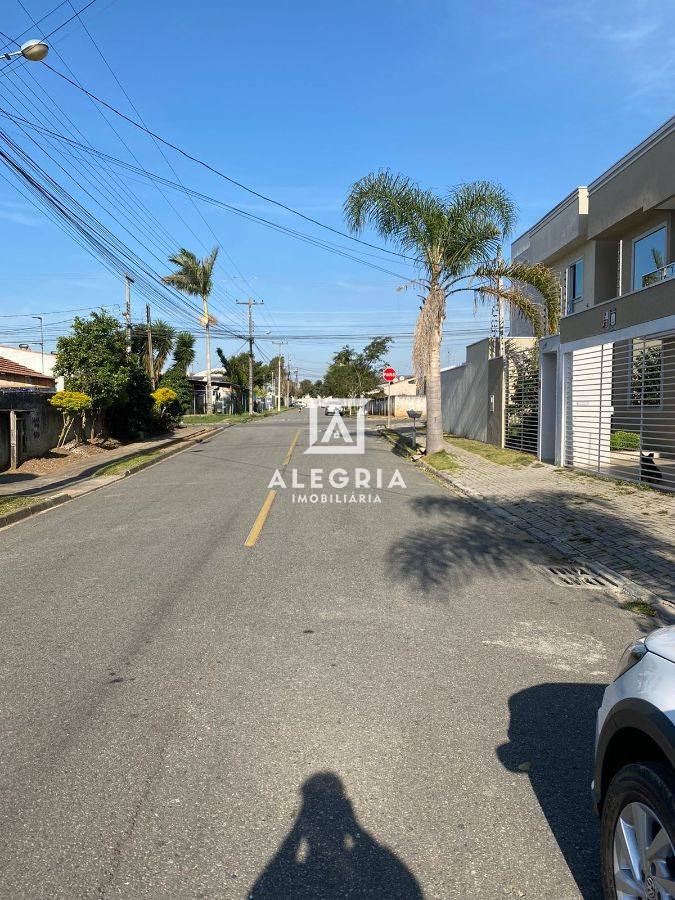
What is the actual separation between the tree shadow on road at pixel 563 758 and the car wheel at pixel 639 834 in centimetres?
34

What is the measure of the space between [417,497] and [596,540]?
15.0 ft

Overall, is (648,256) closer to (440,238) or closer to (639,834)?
(440,238)

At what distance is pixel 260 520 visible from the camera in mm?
10625

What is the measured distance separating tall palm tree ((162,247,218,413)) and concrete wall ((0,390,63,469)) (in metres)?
31.2

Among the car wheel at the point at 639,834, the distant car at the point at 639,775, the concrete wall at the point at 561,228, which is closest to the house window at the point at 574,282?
the concrete wall at the point at 561,228

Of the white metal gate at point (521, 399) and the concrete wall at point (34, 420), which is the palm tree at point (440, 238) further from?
the concrete wall at point (34, 420)

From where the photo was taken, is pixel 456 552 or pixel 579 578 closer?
pixel 579 578

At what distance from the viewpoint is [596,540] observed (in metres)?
9.08

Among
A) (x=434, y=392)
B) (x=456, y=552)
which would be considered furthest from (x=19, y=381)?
(x=456, y=552)

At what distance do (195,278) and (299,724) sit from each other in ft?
172

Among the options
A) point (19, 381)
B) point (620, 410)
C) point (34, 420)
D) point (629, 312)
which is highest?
point (629, 312)

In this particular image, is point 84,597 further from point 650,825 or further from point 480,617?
point 650,825

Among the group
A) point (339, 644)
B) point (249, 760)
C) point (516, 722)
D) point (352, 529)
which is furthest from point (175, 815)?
point (352, 529)

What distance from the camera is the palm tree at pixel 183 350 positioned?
164 ft
